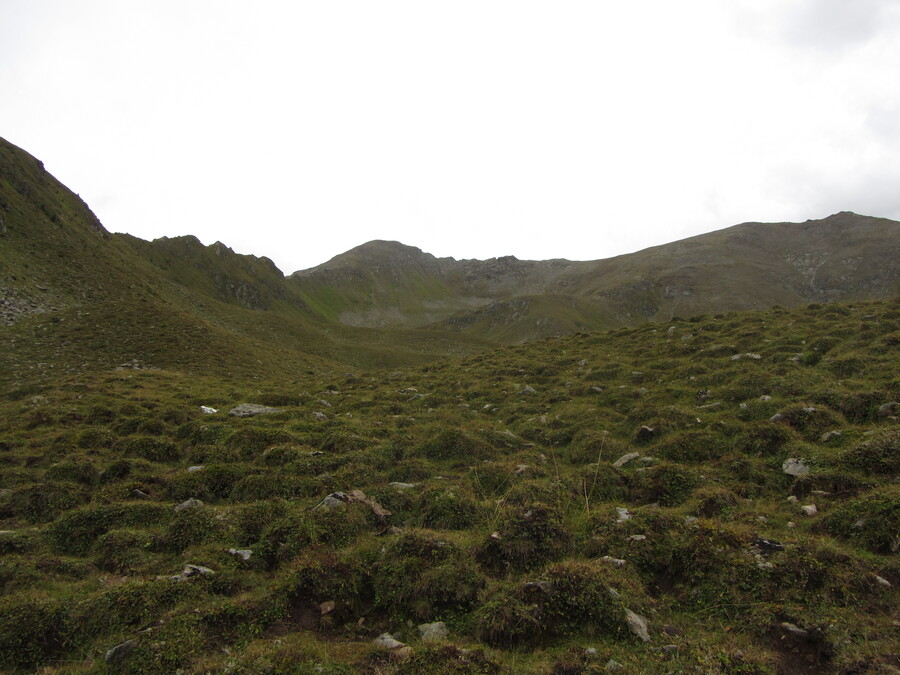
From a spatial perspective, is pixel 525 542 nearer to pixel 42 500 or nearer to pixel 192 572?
pixel 192 572

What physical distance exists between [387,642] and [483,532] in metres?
2.78

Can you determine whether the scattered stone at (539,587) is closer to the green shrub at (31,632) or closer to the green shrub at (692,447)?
the green shrub at (692,447)

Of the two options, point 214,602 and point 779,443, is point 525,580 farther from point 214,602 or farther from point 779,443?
point 779,443

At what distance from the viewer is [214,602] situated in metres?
6.20

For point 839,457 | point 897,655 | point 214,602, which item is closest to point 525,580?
point 897,655

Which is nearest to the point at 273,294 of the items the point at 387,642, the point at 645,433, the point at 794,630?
the point at 645,433

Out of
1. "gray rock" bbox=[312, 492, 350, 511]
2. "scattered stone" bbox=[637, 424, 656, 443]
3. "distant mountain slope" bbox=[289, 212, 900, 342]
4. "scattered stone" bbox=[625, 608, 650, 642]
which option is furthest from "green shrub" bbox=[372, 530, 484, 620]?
"distant mountain slope" bbox=[289, 212, 900, 342]

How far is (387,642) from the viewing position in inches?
229

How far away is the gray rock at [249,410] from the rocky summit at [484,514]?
7.7 inches

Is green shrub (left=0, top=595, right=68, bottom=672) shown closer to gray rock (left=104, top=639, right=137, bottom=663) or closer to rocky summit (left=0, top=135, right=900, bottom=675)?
rocky summit (left=0, top=135, right=900, bottom=675)

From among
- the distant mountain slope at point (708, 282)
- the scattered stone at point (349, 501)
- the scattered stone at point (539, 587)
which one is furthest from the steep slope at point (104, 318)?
the distant mountain slope at point (708, 282)

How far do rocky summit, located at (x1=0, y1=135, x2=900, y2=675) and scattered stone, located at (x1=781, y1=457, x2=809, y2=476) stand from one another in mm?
143

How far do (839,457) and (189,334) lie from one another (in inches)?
1430

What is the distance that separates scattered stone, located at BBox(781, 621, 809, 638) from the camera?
4.93m
